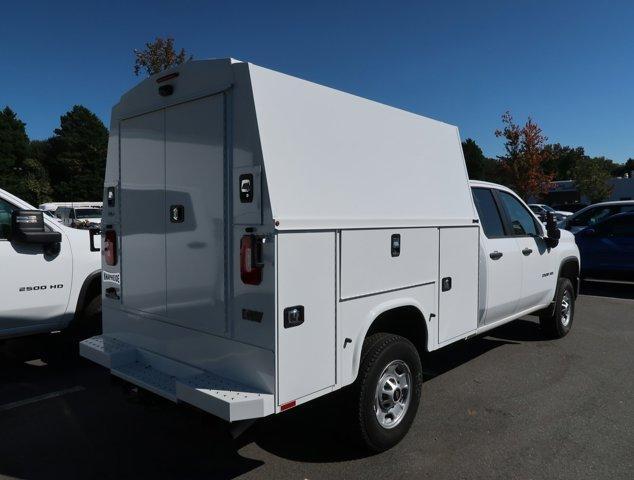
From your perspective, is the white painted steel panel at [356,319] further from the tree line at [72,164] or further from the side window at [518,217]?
the tree line at [72,164]

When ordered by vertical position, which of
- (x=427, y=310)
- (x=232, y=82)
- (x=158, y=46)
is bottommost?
(x=427, y=310)

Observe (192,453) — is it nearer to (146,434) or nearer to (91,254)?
(146,434)

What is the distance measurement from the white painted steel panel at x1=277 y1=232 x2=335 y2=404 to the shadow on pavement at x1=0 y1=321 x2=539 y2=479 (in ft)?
1.53

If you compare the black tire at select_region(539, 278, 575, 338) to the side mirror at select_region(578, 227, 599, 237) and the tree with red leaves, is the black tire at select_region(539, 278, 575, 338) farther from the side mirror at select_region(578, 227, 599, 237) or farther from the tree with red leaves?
the tree with red leaves

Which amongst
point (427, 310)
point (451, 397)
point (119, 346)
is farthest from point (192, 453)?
point (451, 397)

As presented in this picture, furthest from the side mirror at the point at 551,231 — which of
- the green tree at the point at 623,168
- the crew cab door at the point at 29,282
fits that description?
the green tree at the point at 623,168

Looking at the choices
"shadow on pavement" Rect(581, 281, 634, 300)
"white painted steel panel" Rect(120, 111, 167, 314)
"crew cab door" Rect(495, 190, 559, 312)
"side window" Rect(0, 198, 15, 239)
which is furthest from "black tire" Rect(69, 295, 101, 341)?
"shadow on pavement" Rect(581, 281, 634, 300)

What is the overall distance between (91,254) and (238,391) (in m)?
3.45

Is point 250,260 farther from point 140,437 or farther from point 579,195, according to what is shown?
point 579,195

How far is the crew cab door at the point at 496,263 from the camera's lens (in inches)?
189

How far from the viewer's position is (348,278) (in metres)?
3.18

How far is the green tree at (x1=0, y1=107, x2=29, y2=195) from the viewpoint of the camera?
5575 cm

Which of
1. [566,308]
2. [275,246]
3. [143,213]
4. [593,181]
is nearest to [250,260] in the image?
[275,246]

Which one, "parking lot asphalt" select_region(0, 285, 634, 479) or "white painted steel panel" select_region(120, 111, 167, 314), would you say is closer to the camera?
"parking lot asphalt" select_region(0, 285, 634, 479)
